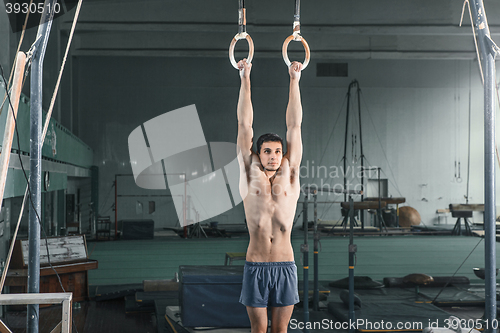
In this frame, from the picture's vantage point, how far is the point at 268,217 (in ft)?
9.25

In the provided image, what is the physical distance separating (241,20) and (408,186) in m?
15.8

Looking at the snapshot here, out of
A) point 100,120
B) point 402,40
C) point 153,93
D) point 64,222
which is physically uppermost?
point 402,40

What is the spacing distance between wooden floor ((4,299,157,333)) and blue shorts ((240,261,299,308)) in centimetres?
417

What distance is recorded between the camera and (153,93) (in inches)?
643

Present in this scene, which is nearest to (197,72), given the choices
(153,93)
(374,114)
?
(153,93)

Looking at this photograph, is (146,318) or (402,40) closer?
(146,318)

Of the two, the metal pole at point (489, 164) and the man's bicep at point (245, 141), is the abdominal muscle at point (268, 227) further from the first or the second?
the metal pole at point (489, 164)

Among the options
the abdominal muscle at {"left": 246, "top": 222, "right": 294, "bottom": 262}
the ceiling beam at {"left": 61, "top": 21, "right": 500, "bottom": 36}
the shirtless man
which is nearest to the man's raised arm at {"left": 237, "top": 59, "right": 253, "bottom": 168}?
the shirtless man

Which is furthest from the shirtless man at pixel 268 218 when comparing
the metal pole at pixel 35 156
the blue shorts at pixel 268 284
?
the metal pole at pixel 35 156

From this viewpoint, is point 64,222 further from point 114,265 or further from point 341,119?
point 341,119
